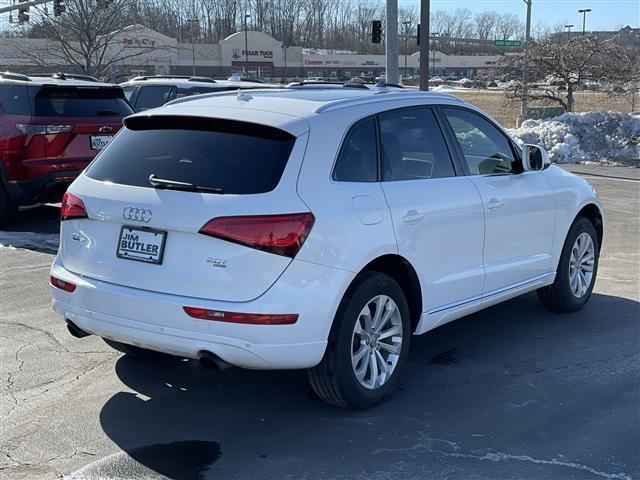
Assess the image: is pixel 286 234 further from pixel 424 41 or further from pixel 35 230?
pixel 424 41

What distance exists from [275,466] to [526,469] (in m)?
1.25

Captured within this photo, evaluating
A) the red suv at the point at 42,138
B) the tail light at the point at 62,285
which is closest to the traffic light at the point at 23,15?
the red suv at the point at 42,138

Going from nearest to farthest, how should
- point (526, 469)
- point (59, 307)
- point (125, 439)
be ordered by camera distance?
point (526, 469) → point (125, 439) → point (59, 307)

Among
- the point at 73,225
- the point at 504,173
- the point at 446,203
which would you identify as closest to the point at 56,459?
the point at 73,225

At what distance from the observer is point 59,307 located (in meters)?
4.68

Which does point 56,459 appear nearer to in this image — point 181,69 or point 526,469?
point 526,469

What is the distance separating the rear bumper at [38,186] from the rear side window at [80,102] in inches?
30.9

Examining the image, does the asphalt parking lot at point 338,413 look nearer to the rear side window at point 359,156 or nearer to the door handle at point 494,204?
the door handle at point 494,204

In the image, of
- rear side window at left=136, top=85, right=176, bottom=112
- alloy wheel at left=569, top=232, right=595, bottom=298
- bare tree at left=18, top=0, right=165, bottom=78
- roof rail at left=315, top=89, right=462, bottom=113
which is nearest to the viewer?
roof rail at left=315, top=89, right=462, bottom=113

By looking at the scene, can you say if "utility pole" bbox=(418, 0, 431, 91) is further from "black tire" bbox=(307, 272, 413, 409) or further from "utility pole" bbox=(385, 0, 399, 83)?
"black tire" bbox=(307, 272, 413, 409)

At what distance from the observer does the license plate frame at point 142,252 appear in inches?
167

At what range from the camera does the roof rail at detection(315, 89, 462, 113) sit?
15.5 ft

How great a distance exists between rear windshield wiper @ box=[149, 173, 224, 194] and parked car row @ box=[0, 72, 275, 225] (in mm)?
5922

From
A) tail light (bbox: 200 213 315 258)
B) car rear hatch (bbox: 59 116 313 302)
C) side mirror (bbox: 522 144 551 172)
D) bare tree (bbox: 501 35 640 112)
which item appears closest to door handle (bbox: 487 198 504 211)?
side mirror (bbox: 522 144 551 172)
